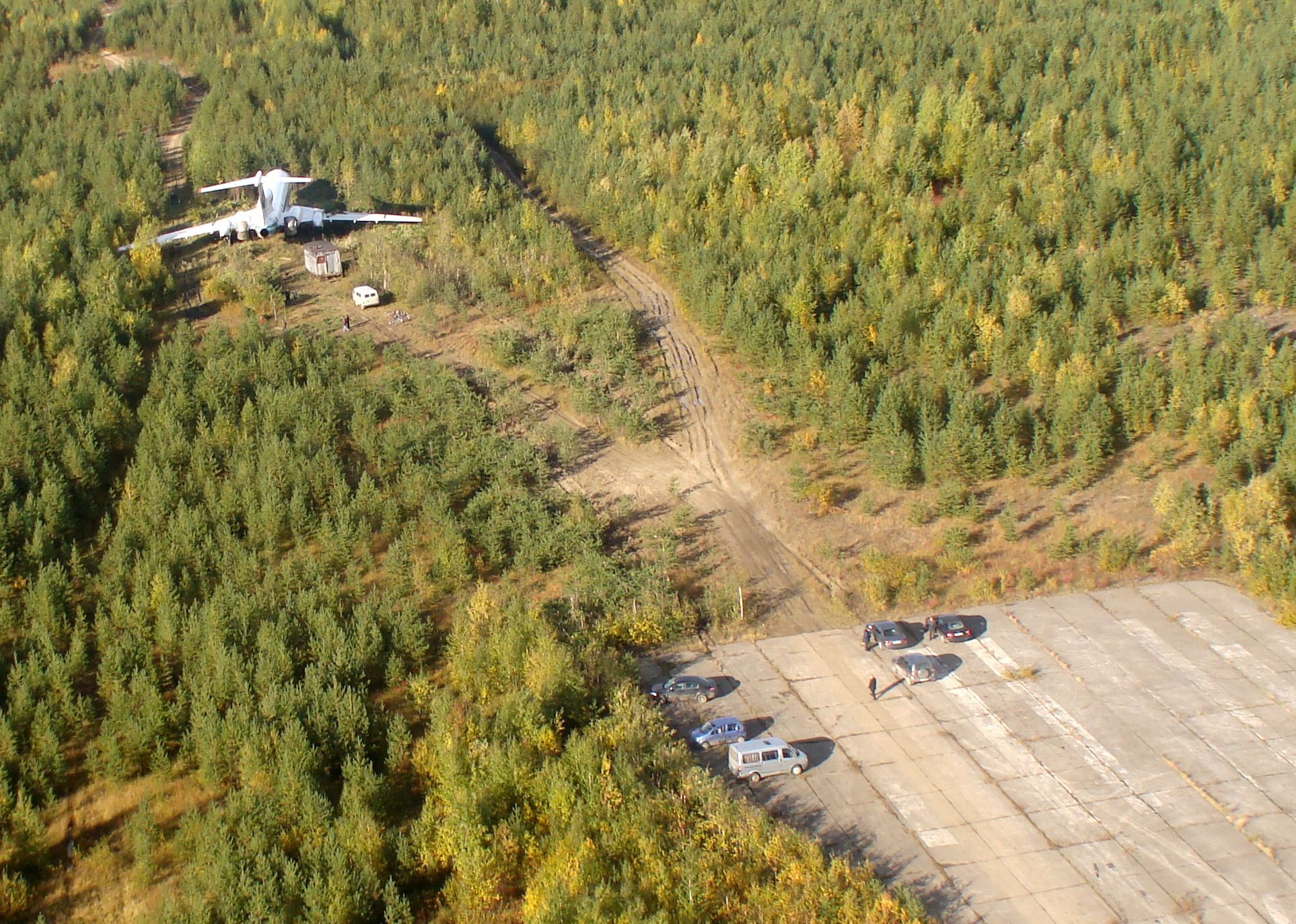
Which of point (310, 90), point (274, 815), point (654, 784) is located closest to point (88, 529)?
point (274, 815)

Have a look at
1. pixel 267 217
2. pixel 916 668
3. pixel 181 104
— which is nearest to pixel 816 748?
pixel 916 668

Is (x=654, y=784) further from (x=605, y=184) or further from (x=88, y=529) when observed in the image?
(x=605, y=184)

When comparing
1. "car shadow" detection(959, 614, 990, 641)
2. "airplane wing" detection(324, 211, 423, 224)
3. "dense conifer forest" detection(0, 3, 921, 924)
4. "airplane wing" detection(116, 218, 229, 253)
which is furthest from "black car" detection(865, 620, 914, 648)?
"airplane wing" detection(116, 218, 229, 253)

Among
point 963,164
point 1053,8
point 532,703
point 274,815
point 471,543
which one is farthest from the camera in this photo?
point 1053,8

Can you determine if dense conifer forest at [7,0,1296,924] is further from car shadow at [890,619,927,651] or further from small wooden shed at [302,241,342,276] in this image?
car shadow at [890,619,927,651]

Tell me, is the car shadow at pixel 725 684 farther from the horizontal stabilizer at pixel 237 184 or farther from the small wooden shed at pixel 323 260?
the horizontal stabilizer at pixel 237 184

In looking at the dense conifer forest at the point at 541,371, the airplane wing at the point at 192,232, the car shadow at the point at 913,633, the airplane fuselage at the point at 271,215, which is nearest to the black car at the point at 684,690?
the dense conifer forest at the point at 541,371
